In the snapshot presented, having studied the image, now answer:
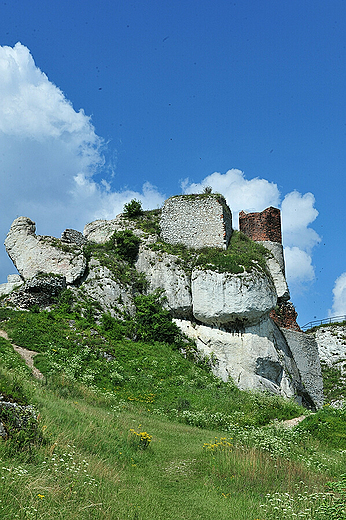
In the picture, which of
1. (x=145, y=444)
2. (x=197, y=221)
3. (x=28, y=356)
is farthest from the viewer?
(x=197, y=221)

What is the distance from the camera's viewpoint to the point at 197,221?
26.7 m

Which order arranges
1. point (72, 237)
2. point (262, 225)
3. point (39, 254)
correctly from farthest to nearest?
point (262, 225), point (72, 237), point (39, 254)

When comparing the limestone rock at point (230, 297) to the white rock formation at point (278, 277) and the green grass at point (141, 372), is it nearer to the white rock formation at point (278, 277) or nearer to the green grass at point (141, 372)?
the green grass at point (141, 372)

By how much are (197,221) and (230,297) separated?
6171mm

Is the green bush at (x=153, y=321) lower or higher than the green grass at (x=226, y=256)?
lower

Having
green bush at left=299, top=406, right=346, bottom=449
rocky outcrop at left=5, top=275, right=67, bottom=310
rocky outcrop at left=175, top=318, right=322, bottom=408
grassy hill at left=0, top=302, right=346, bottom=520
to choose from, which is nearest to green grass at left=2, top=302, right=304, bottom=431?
grassy hill at left=0, top=302, right=346, bottom=520

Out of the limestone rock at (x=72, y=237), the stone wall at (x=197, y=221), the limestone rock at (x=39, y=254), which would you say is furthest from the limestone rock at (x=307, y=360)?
the limestone rock at (x=72, y=237)

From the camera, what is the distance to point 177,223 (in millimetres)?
27141

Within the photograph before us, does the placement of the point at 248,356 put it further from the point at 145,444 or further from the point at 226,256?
the point at 145,444

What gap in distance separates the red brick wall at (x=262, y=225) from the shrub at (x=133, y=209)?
24.7 ft

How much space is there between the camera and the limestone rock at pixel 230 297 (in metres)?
22.7

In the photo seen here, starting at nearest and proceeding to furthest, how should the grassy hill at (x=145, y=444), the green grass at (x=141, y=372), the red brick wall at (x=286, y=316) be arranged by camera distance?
the grassy hill at (x=145, y=444)
the green grass at (x=141, y=372)
the red brick wall at (x=286, y=316)

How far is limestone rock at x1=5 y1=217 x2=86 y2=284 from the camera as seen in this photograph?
24.7m

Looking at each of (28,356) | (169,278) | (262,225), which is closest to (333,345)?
(262,225)
